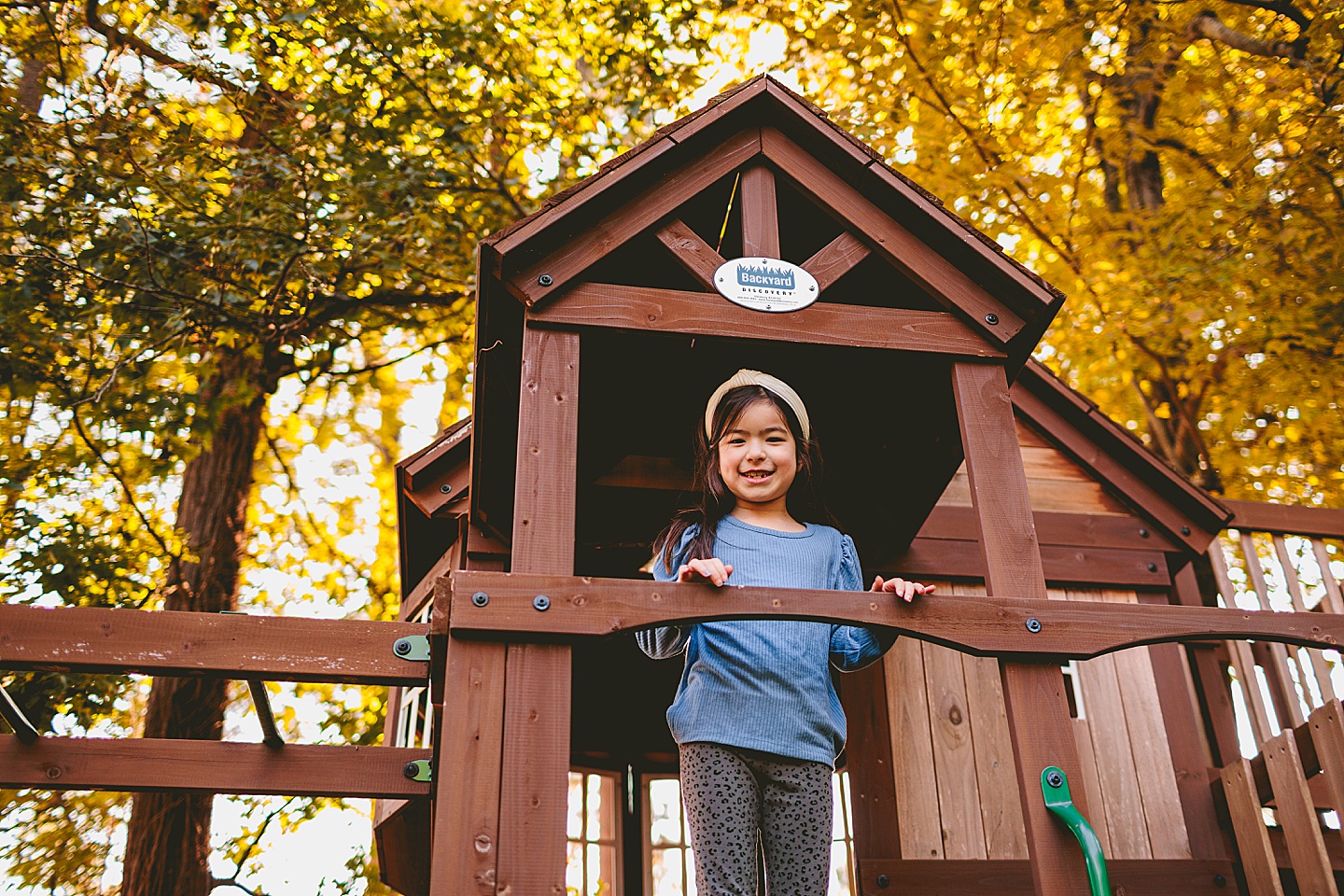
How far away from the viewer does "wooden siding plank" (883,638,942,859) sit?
530 cm

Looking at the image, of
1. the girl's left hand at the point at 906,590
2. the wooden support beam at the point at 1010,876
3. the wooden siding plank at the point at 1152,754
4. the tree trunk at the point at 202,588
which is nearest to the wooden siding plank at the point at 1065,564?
the wooden siding plank at the point at 1152,754

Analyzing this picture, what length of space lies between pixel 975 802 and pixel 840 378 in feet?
7.21

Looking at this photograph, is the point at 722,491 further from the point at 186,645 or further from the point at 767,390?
the point at 186,645

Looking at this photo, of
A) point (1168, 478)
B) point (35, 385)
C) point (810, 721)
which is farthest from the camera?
point (35, 385)

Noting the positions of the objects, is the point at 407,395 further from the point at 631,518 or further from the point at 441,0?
the point at 631,518

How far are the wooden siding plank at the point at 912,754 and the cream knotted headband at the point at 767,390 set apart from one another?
188 cm

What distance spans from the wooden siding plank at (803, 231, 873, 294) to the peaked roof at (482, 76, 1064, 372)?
69 mm

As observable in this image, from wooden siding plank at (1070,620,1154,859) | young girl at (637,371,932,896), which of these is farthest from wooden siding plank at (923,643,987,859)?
young girl at (637,371,932,896)

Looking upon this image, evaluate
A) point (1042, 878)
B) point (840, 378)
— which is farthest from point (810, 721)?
point (840, 378)

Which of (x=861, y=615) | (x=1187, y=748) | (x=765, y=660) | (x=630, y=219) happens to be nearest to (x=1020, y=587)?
(x=861, y=615)

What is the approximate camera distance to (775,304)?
13.7ft

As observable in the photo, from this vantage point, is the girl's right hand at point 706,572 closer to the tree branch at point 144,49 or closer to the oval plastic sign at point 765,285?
the oval plastic sign at point 765,285

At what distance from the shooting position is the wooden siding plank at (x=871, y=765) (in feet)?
17.2

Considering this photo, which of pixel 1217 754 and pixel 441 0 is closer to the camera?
pixel 1217 754
